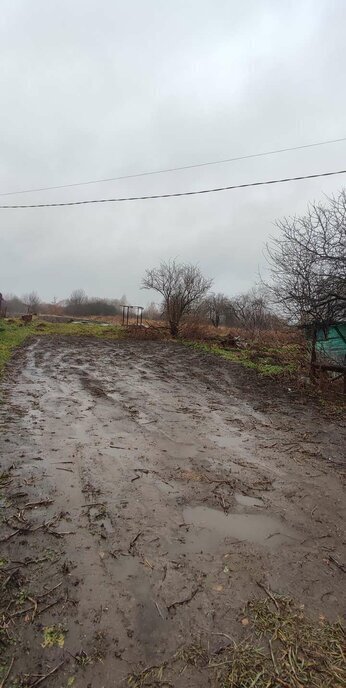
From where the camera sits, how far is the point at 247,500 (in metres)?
3.87

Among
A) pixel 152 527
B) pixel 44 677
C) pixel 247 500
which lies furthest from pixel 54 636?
pixel 247 500

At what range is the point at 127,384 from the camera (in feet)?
31.6

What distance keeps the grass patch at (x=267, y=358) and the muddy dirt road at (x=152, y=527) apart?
214 inches

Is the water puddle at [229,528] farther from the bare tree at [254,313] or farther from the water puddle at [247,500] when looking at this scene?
the bare tree at [254,313]

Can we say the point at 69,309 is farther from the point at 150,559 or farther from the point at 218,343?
the point at 150,559

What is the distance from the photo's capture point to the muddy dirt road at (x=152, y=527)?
223cm

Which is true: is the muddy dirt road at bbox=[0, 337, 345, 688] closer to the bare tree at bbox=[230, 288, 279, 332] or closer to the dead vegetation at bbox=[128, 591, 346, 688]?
the dead vegetation at bbox=[128, 591, 346, 688]

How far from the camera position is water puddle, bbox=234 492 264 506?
3801mm

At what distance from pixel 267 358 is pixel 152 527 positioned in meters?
13.2

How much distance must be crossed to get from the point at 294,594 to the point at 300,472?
86.9 inches

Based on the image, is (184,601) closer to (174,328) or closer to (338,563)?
(338,563)

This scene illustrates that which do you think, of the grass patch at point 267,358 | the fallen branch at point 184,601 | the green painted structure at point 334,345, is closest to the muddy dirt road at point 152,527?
the fallen branch at point 184,601

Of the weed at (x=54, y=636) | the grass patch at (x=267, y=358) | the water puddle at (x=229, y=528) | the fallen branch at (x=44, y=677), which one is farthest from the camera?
the grass patch at (x=267, y=358)

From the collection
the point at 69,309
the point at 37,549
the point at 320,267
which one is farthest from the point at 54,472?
the point at 69,309
